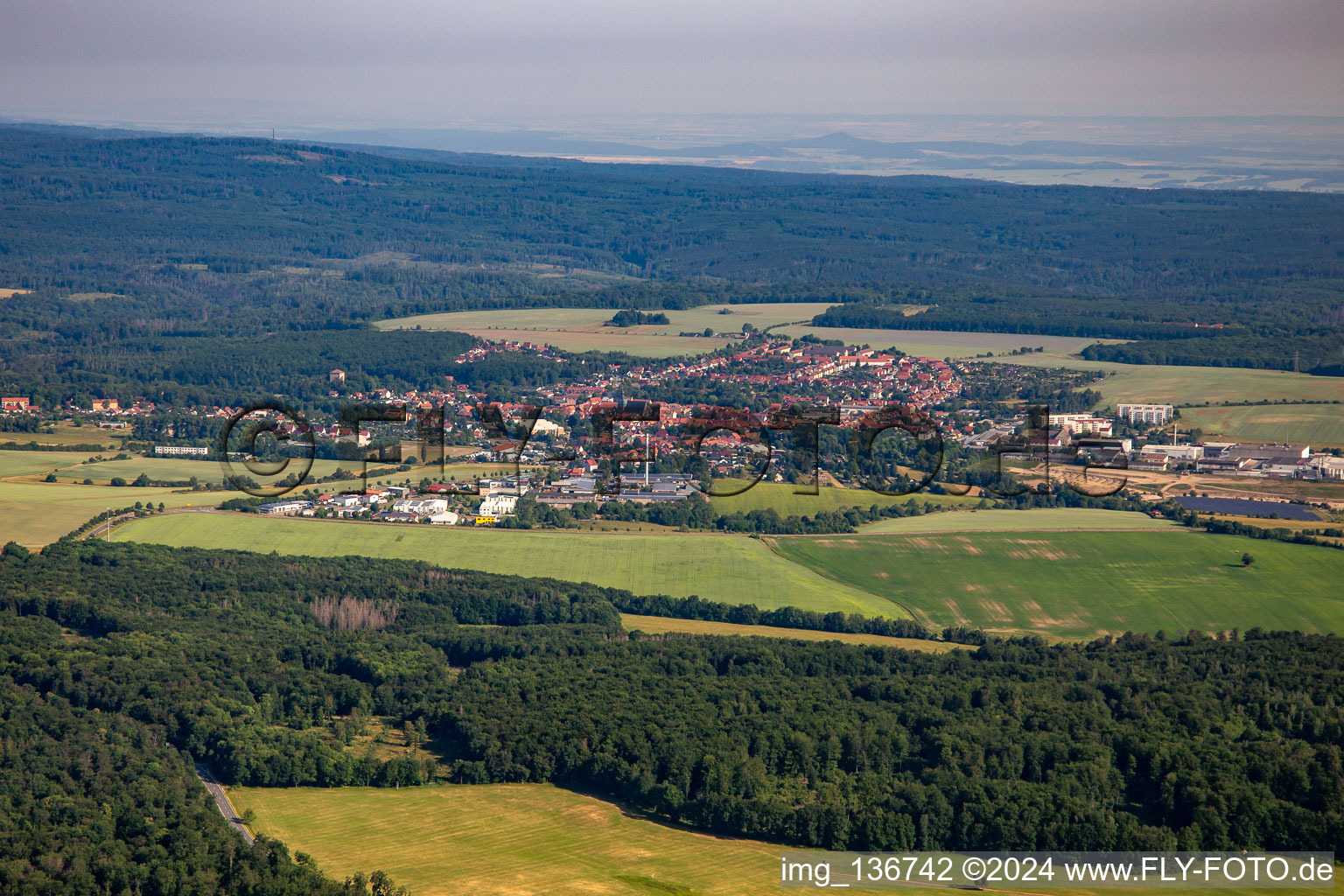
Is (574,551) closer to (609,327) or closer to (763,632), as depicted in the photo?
(763,632)

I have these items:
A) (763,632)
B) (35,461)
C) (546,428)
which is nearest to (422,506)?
(546,428)

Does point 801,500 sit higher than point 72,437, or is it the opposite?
point 801,500

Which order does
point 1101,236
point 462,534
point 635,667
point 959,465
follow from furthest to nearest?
point 1101,236 → point 959,465 → point 462,534 → point 635,667

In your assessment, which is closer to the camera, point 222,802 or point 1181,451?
point 222,802

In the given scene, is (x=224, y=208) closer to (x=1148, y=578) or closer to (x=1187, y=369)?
(x=1187, y=369)

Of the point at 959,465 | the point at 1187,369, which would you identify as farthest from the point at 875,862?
the point at 1187,369

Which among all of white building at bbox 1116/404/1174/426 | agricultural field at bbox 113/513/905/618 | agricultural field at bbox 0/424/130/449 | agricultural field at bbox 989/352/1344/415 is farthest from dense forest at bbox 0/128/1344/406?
agricultural field at bbox 113/513/905/618

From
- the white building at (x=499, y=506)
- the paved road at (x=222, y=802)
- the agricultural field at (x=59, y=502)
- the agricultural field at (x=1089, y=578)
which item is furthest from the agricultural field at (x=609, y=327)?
the paved road at (x=222, y=802)

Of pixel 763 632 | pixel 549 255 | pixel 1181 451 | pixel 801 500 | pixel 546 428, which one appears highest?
pixel 549 255
